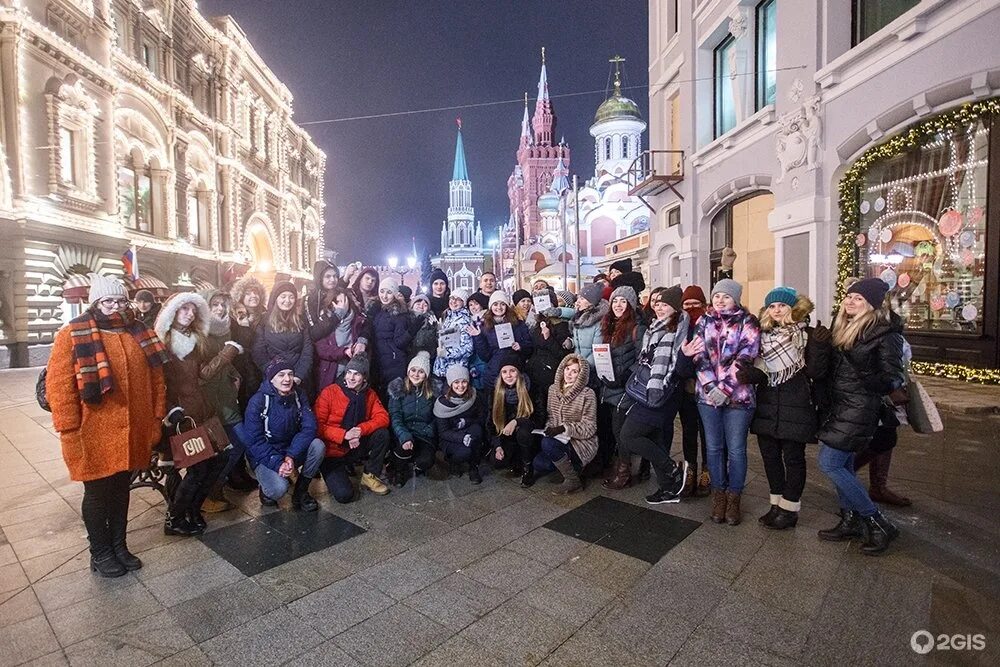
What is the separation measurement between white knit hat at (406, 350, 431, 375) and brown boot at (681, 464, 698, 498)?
2.79 metres

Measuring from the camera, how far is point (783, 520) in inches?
168

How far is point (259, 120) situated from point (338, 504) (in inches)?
1468

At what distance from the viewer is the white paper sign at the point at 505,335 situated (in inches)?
239

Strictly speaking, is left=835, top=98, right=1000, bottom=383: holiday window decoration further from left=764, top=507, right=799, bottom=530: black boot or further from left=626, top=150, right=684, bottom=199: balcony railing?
left=764, top=507, right=799, bottom=530: black boot

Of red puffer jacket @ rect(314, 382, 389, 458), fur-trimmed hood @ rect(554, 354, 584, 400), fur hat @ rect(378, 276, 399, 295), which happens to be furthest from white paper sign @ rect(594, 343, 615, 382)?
fur hat @ rect(378, 276, 399, 295)

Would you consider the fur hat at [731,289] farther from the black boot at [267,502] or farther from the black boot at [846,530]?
the black boot at [267,502]

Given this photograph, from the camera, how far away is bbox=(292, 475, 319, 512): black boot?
16.0 feet

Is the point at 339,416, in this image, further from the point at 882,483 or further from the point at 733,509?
the point at 882,483

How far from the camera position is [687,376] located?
4688 millimetres

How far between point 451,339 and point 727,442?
10.0 feet

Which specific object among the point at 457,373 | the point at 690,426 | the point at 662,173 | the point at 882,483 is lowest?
the point at 882,483

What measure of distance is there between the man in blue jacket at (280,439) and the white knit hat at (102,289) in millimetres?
1350

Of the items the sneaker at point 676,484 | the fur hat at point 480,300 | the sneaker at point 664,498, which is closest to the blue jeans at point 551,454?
the sneaker at point 664,498

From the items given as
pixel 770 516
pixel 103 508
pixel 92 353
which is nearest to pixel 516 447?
pixel 770 516
